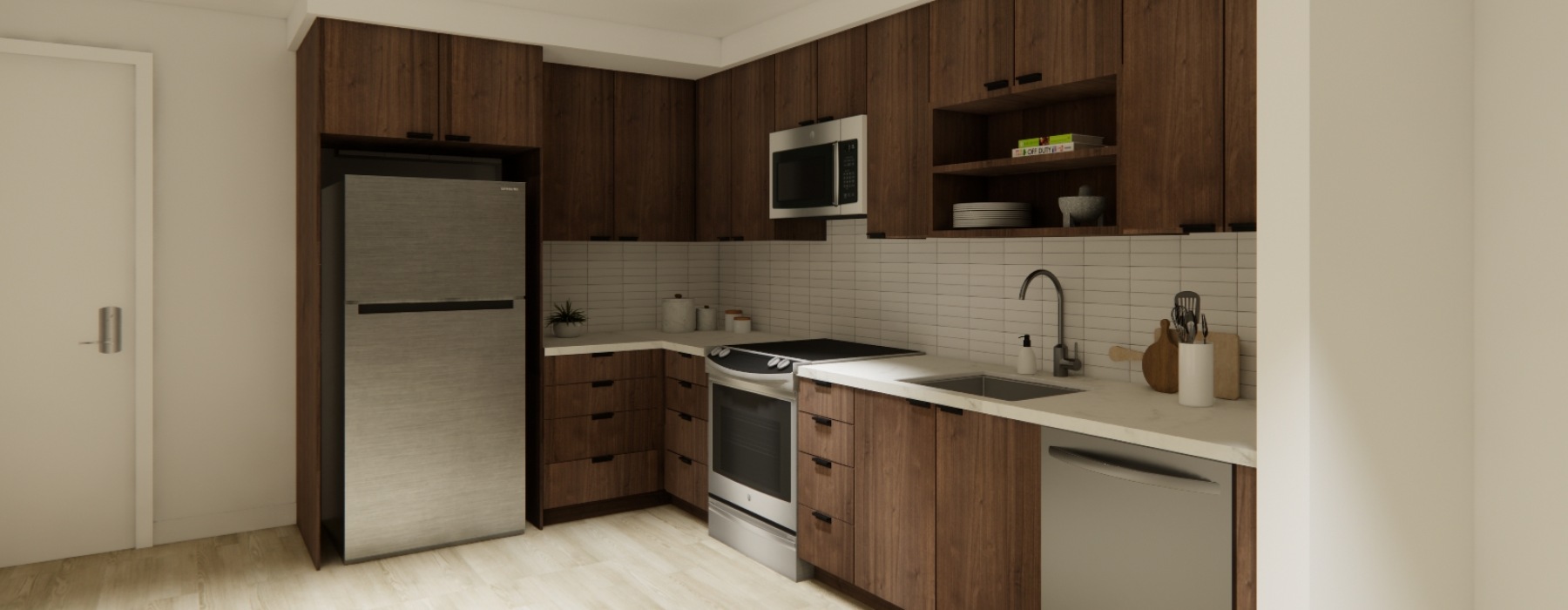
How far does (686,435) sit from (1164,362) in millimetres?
2334

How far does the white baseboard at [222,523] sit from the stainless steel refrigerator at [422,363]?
47 centimetres

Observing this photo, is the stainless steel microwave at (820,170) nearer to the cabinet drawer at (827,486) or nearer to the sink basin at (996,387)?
the sink basin at (996,387)

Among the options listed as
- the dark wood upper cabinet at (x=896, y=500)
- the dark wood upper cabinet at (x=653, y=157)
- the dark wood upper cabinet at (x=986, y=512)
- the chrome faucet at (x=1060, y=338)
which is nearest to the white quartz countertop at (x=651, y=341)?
the dark wood upper cabinet at (x=653, y=157)

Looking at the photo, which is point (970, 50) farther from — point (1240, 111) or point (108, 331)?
point (108, 331)

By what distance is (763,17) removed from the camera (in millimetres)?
4383

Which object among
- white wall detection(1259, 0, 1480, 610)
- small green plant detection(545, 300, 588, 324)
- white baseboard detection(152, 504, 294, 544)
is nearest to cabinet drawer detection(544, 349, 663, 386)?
small green plant detection(545, 300, 588, 324)

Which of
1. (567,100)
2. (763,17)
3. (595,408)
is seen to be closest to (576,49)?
(567,100)

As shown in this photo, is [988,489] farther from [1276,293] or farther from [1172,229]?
[1276,293]

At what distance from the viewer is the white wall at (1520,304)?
2.02m

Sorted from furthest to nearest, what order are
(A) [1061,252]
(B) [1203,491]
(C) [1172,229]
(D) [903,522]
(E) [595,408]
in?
(E) [595,408] → (A) [1061,252] → (D) [903,522] → (C) [1172,229] → (B) [1203,491]

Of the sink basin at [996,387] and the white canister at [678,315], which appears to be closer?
Result: the sink basin at [996,387]

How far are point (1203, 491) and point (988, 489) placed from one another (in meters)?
0.73

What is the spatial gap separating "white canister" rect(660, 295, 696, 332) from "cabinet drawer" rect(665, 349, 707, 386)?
44 cm

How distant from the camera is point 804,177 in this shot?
165 inches
